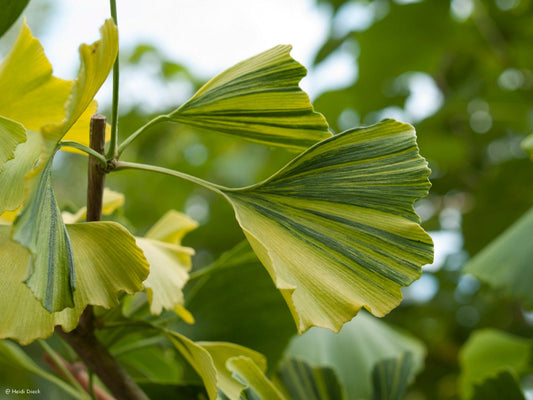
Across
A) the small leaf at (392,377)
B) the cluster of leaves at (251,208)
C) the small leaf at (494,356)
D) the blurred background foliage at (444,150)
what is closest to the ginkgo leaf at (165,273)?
the cluster of leaves at (251,208)

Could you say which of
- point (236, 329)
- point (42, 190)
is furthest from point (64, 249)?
point (236, 329)

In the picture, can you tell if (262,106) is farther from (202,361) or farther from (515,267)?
(515,267)

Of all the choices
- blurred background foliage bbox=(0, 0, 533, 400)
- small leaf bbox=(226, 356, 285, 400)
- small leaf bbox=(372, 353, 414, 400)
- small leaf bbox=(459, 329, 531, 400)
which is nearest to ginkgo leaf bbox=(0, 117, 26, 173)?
small leaf bbox=(226, 356, 285, 400)

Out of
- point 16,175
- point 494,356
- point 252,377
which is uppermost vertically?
point 16,175

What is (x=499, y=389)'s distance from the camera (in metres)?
0.31

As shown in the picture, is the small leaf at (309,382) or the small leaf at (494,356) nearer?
the small leaf at (309,382)

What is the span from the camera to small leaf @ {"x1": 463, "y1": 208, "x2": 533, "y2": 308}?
370mm

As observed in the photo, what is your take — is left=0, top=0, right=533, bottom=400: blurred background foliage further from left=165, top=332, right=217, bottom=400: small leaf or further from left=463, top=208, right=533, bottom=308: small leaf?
left=165, top=332, right=217, bottom=400: small leaf

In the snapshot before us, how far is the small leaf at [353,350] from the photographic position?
1.41ft

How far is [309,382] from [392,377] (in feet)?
0.16

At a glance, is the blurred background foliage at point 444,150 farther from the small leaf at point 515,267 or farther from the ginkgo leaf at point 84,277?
the ginkgo leaf at point 84,277

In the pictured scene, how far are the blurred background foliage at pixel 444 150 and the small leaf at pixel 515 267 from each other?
0.34m

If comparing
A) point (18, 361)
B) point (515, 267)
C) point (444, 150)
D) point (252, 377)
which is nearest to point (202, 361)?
point (252, 377)

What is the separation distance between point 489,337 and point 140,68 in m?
0.99
